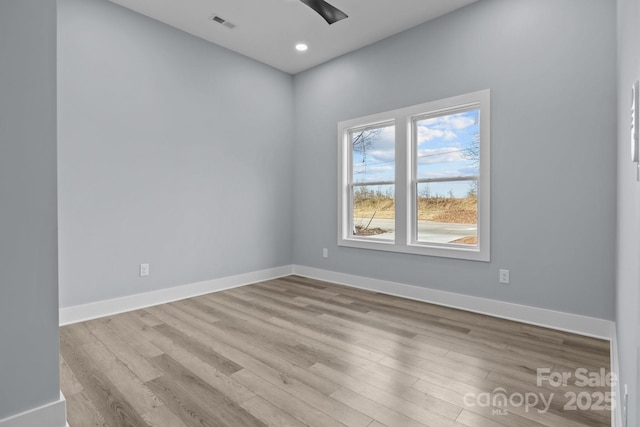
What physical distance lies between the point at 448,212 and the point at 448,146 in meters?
0.70

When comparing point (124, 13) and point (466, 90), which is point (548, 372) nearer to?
point (466, 90)

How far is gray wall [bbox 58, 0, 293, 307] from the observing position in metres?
3.04

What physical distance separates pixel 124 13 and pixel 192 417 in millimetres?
3671

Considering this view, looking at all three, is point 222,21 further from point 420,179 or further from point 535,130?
point 535,130

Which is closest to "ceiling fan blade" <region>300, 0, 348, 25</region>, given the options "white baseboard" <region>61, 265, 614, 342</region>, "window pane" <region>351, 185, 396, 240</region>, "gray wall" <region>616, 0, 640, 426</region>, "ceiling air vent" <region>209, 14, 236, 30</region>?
"ceiling air vent" <region>209, 14, 236, 30</region>

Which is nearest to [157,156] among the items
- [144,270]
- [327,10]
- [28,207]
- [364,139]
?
[144,270]

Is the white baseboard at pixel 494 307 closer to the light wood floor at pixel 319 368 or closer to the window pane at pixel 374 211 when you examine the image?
the light wood floor at pixel 319 368

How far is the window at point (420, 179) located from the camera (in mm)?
3340

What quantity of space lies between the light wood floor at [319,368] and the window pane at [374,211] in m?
1.09

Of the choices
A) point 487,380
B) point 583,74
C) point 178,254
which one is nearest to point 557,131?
point 583,74

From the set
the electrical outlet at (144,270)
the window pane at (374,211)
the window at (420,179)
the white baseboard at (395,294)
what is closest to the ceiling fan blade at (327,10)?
the window at (420,179)

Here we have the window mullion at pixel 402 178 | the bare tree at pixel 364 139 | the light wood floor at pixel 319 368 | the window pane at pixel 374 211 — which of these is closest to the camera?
the light wood floor at pixel 319 368

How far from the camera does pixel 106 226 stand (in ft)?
10.6

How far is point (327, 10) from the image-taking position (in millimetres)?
3369
